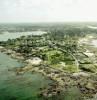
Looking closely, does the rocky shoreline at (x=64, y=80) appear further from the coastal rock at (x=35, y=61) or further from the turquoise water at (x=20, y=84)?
the coastal rock at (x=35, y=61)

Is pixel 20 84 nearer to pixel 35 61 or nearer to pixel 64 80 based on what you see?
pixel 64 80

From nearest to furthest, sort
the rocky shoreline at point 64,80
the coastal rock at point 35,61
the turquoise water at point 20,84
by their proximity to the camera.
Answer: the turquoise water at point 20,84
the rocky shoreline at point 64,80
the coastal rock at point 35,61

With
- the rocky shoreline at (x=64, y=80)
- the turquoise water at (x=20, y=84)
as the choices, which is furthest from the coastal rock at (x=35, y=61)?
the turquoise water at (x=20, y=84)

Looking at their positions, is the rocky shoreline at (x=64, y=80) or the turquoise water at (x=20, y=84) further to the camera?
the rocky shoreline at (x=64, y=80)

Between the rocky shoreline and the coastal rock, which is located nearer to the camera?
the rocky shoreline

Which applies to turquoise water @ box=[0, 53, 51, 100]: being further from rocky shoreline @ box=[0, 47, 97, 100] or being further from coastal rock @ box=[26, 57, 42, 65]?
coastal rock @ box=[26, 57, 42, 65]

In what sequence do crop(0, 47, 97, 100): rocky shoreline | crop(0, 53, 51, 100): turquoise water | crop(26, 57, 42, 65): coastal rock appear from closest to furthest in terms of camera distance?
crop(0, 53, 51, 100): turquoise water < crop(0, 47, 97, 100): rocky shoreline < crop(26, 57, 42, 65): coastal rock

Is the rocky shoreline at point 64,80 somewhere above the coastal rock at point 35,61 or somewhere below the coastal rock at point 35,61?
above

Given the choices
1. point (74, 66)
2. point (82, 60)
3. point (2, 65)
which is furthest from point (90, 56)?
point (2, 65)

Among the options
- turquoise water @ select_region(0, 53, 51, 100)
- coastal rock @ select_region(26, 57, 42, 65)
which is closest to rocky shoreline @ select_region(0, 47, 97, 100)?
turquoise water @ select_region(0, 53, 51, 100)
